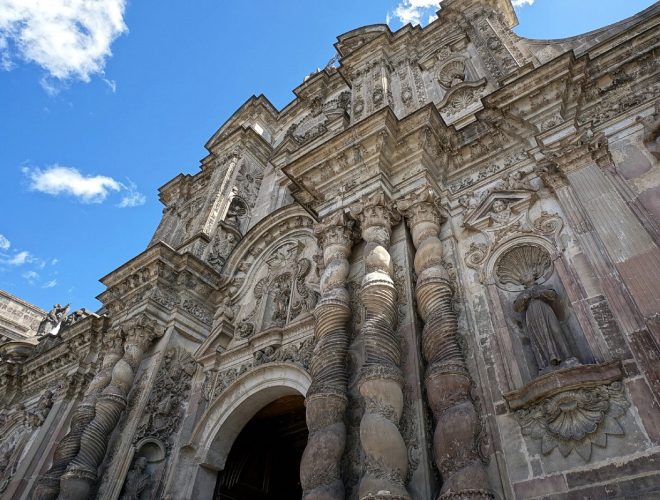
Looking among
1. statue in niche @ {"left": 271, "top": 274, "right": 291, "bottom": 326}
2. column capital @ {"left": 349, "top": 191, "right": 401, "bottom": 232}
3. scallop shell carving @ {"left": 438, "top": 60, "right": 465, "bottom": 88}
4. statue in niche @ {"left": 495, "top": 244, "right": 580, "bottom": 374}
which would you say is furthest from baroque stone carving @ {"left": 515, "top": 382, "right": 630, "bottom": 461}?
scallop shell carving @ {"left": 438, "top": 60, "right": 465, "bottom": 88}

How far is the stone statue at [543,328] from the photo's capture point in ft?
14.9

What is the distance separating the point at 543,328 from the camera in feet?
15.8

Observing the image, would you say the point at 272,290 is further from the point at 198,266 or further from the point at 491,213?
the point at 491,213

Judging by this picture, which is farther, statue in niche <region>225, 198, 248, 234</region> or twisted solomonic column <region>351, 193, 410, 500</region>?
statue in niche <region>225, 198, 248, 234</region>

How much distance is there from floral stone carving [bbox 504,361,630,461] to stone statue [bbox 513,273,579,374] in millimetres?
216

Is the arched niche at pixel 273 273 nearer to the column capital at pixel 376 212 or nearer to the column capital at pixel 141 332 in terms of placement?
the column capital at pixel 141 332

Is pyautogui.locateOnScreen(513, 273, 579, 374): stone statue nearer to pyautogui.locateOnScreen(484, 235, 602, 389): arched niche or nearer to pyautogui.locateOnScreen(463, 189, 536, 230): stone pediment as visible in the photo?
pyautogui.locateOnScreen(484, 235, 602, 389): arched niche

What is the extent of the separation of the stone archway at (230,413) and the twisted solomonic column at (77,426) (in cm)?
191

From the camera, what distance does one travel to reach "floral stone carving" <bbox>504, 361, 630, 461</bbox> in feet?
12.9

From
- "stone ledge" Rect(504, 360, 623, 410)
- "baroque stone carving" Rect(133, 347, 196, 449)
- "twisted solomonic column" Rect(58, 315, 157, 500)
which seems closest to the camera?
"stone ledge" Rect(504, 360, 623, 410)

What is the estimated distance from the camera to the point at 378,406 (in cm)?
437

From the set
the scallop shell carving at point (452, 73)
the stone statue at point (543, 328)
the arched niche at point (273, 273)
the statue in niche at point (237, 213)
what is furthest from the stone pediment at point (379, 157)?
the statue in niche at point (237, 213)

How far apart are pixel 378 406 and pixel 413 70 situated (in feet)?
29.2

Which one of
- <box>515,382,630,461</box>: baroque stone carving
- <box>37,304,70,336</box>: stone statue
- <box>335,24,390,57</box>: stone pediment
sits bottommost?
<box>515,382,630,461</box>: baroque stone carving
